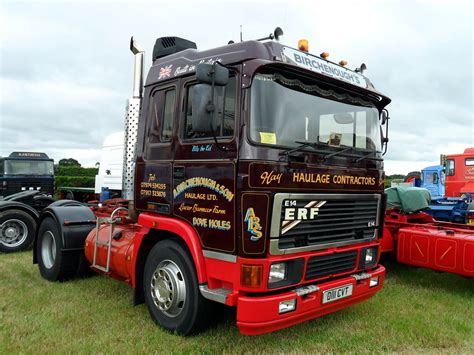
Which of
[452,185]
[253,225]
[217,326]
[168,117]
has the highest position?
[168,117]

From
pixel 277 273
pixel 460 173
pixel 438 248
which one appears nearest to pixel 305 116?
pixel 277 273

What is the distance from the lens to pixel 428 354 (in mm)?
3932

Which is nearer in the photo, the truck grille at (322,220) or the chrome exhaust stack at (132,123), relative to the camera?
the truck grille at (322,220)

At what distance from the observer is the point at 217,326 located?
443cm

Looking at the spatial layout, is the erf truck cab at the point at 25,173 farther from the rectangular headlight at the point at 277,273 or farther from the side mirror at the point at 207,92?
the rectangular headlight at the point at 277,273

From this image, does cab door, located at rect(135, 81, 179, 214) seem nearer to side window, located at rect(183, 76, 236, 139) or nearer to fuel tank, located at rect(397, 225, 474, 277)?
side window, located at rect(183, 76, 236, 139)

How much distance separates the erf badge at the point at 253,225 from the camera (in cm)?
353

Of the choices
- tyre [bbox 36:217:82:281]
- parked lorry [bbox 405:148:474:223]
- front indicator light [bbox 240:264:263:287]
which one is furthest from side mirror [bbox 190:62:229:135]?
parked lorry [bbox 405:148:474:223]

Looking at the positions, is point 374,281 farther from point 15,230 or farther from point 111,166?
point 111,166

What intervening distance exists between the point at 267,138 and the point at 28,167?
13.5 meters

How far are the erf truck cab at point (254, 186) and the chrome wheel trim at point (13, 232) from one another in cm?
460

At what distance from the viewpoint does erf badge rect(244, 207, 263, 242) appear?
11.6 feet

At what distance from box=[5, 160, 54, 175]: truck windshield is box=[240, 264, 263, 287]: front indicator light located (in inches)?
524

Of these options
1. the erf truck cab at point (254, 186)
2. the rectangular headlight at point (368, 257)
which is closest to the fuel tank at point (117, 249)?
the erf truck cab at point (254, 186)
